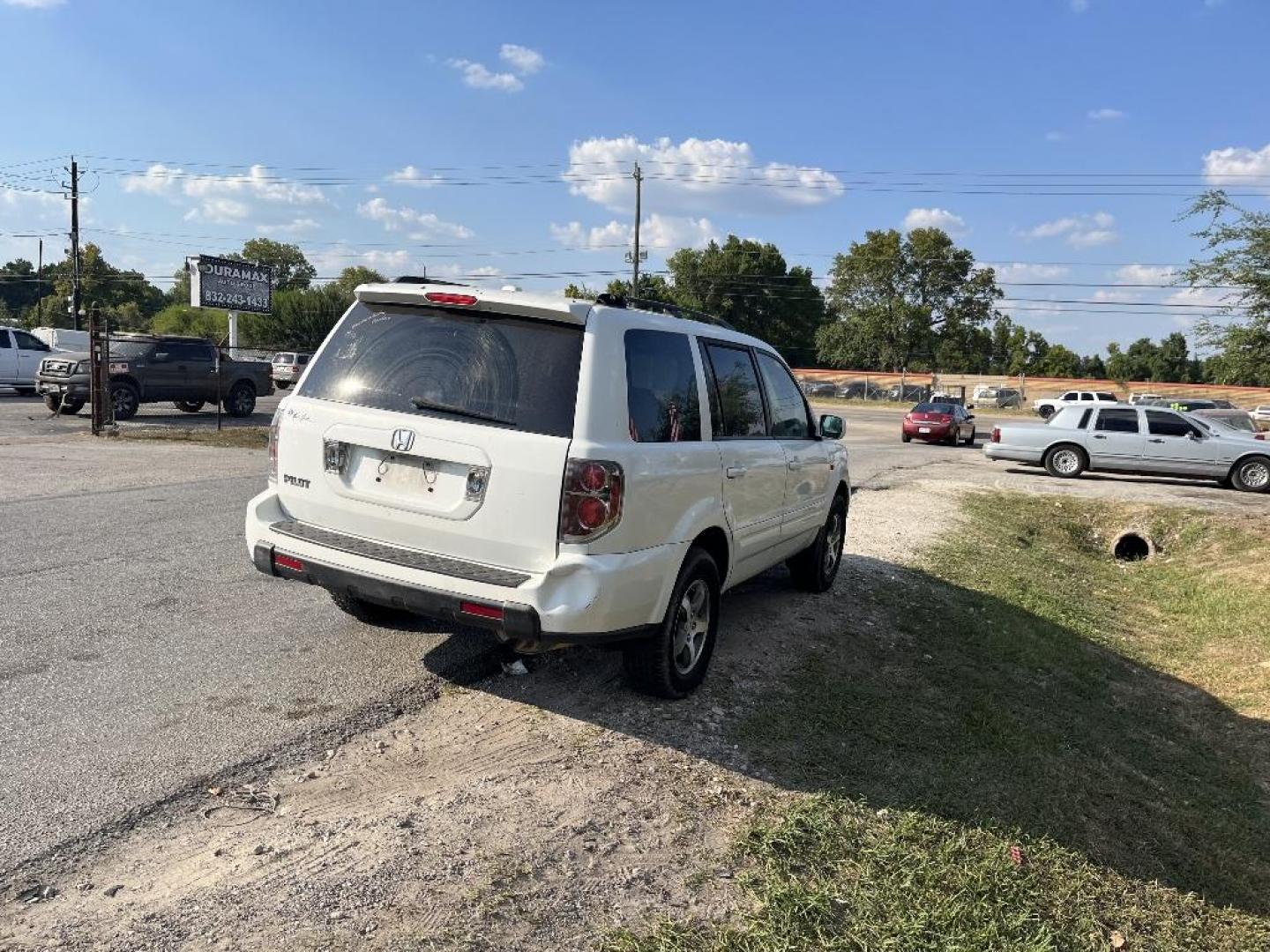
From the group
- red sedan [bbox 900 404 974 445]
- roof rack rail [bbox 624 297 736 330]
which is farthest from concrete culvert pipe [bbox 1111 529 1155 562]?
red sedan [bbox 900 404 974 445]

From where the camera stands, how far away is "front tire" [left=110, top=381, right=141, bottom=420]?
62.8 ft

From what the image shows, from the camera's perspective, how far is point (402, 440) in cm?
384

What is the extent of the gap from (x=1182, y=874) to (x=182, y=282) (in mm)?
134220

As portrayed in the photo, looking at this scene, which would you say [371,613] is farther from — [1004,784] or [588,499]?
[1004,784]

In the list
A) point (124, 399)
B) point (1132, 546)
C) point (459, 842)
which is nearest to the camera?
point (459, 842)

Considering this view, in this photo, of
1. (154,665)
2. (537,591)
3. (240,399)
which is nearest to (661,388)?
(537,591)

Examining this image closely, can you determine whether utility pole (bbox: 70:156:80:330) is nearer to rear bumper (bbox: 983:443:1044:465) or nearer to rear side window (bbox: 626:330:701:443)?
rear bumper (bbox: 983:443:1044:465)

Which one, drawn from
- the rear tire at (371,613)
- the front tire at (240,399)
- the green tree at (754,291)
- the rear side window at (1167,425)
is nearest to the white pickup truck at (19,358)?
the front tire at (240,399)

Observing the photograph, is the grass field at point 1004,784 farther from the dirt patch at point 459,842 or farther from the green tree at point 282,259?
the green tree at point 282,259

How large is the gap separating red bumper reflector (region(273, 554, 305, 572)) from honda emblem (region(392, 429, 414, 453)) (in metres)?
0.75

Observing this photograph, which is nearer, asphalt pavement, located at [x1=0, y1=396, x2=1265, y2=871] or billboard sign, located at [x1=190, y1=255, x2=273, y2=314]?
asphalt pavement, located at [x1=0, y1=396, x2=1265, y2=871]

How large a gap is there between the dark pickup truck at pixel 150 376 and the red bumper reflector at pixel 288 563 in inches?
619

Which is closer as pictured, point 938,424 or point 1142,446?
point 1142,446

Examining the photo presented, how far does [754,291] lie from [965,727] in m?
92.1
